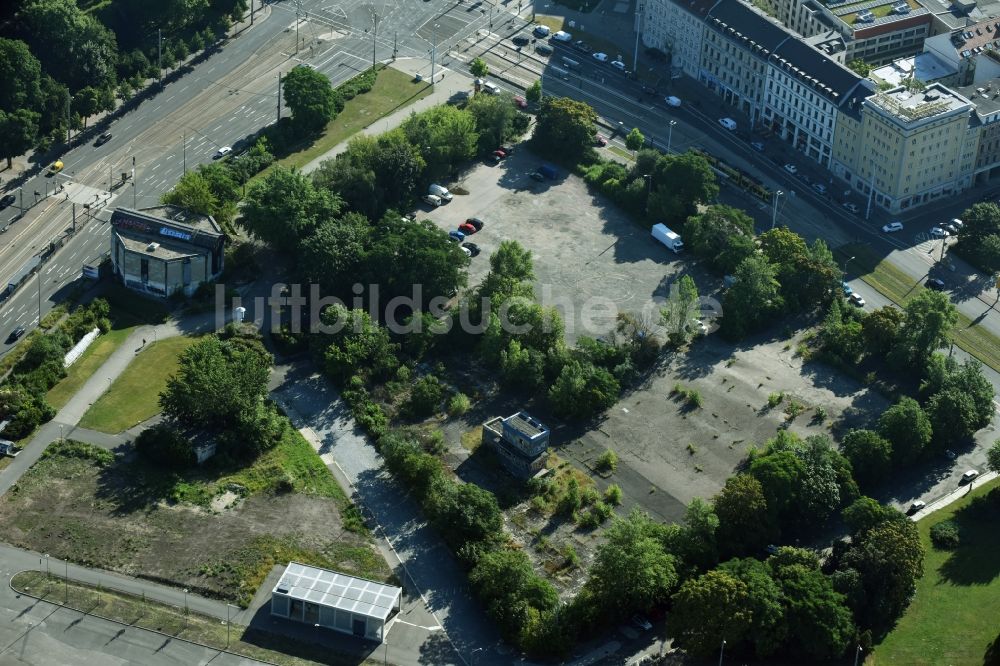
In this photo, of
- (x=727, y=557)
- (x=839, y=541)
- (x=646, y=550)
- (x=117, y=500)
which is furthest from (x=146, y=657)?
(x=839, y=541)

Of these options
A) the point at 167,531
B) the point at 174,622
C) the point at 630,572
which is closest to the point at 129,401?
the point at 167,531

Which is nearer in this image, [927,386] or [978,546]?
[978,546]

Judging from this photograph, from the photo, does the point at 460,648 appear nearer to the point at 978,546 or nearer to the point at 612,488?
the point at 612,488

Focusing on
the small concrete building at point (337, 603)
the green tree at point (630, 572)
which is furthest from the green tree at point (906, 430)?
the small concrete building at point (337, 603)

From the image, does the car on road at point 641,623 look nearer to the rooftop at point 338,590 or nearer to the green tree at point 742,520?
the green tree at point 742,520

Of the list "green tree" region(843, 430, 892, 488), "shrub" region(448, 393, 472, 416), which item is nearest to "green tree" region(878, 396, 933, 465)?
"green tree" region(843, 430, 892, 488)

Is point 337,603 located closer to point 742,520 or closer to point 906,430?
point 742,520

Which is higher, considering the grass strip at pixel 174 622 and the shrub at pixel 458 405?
the shrub at pixel 458 405
